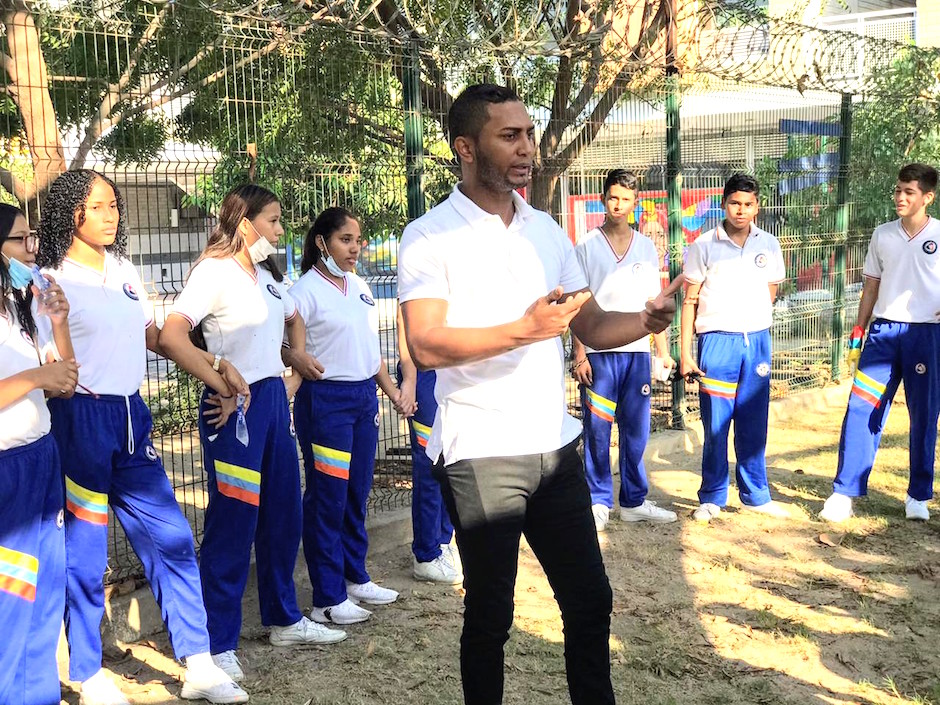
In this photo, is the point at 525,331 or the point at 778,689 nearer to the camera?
the point at 525,331

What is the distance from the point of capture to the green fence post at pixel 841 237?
10484mm

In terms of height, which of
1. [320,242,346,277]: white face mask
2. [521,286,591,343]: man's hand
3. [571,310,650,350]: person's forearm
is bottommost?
[571,310,650,350]: person's forearm

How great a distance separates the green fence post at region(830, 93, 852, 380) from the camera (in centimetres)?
1048

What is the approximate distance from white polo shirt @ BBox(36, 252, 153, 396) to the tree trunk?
0.84 m

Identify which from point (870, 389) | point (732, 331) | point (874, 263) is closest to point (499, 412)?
point (732, 331)

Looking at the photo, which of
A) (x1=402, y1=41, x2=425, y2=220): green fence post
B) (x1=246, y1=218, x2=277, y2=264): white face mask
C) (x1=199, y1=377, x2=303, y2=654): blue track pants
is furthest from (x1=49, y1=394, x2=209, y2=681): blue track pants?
(x1=402, y1=41, x2=425, y2=220): green fence post

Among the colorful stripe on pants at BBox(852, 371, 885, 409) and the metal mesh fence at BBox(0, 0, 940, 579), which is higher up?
the metal mesh fence at BBox(0, 0, 940, 579)

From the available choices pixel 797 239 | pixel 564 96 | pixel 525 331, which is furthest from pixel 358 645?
pixel 797 239

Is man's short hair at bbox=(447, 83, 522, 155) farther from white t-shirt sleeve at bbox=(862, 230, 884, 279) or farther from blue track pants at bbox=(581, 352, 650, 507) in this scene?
white t-shirt sleeve at bbox=(862, 230, 884, 279)

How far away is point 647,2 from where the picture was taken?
320 inches

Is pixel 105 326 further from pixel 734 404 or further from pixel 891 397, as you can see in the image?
pixel 891 397

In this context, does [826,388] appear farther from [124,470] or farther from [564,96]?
[124,470]

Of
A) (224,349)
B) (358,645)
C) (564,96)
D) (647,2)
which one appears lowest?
(358,645)

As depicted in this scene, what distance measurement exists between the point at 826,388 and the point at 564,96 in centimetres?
446
